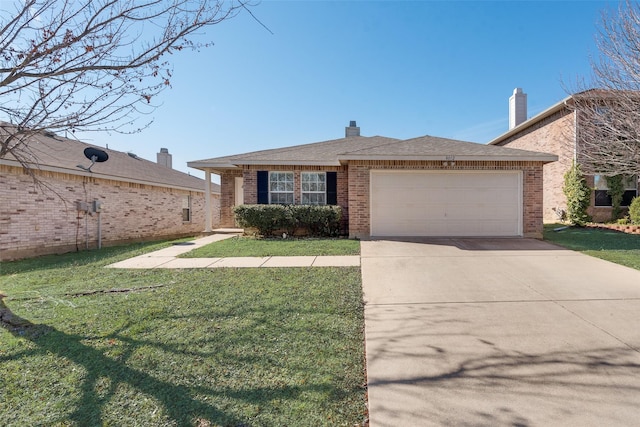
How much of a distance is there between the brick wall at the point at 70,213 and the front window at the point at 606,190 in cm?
1973

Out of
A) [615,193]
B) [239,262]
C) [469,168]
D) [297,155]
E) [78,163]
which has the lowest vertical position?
[239,262]

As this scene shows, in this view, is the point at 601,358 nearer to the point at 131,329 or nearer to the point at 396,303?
the point at 396,303

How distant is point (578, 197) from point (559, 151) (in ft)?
8.00

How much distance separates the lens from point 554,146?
1418cm

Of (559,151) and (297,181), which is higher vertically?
(559,151)

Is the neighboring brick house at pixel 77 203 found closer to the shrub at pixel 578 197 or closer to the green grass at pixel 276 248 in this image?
the green grass at pixel 276 248

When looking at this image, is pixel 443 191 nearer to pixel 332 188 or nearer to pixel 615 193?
pixel 332 188

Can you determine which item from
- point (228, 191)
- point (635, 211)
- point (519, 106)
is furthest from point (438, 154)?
point (519, 106)

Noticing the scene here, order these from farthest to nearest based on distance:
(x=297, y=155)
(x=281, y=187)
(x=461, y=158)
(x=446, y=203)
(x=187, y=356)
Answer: (x=297, y=155) → (x=281, y=187) → (x=446, y=203) → (x=461, y=158) → (x=187, y=356)

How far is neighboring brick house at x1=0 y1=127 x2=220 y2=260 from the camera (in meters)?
7.96

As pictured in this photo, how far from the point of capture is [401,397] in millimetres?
2199

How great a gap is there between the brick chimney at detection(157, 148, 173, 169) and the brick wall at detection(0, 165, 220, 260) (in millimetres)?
6839

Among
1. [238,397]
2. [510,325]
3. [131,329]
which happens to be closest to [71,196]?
[131,329]

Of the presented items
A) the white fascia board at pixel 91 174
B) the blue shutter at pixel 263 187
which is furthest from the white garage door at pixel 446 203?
the white fascia board at pixel 91 174
